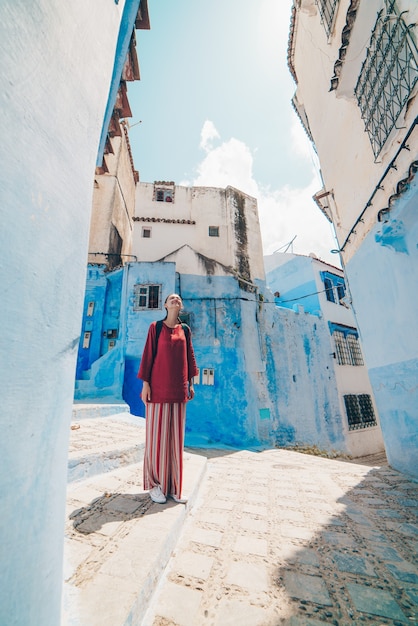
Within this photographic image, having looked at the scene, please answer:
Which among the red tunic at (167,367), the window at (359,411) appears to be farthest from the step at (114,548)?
the window at (359,411)

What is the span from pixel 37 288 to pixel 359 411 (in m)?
16.8

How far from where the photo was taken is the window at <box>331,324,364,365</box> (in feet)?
48.2

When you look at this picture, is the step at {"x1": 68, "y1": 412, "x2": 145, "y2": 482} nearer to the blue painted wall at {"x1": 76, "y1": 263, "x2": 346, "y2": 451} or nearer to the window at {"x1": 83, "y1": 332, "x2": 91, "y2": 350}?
the blue painted wall at {"x1": 76, "y1": 263, "x2": 346, "y2": 451}

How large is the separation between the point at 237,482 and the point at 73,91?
477cm

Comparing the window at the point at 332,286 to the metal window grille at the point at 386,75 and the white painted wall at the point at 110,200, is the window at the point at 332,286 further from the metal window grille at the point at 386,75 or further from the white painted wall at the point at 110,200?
the white painted wall at the point at 110,200

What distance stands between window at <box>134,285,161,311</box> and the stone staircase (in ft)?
29.6

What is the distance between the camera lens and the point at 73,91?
4.52 ft

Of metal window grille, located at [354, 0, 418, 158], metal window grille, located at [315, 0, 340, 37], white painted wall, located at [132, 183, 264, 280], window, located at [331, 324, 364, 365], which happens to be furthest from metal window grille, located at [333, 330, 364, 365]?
metal window grille, located at [315, 0, 340, 37]

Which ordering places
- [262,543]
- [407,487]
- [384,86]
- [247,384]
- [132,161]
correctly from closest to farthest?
[262,543] → [407,487] → [384,86] → [247,384] → [132,161]

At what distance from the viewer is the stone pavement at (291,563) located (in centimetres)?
146

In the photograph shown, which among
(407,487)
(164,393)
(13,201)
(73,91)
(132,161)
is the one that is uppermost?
(132,161)

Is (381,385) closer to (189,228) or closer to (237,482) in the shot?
(237,482)

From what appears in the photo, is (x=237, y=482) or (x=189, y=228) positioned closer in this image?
(x=237, y=482)

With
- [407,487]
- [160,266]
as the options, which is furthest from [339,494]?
[160,266]
